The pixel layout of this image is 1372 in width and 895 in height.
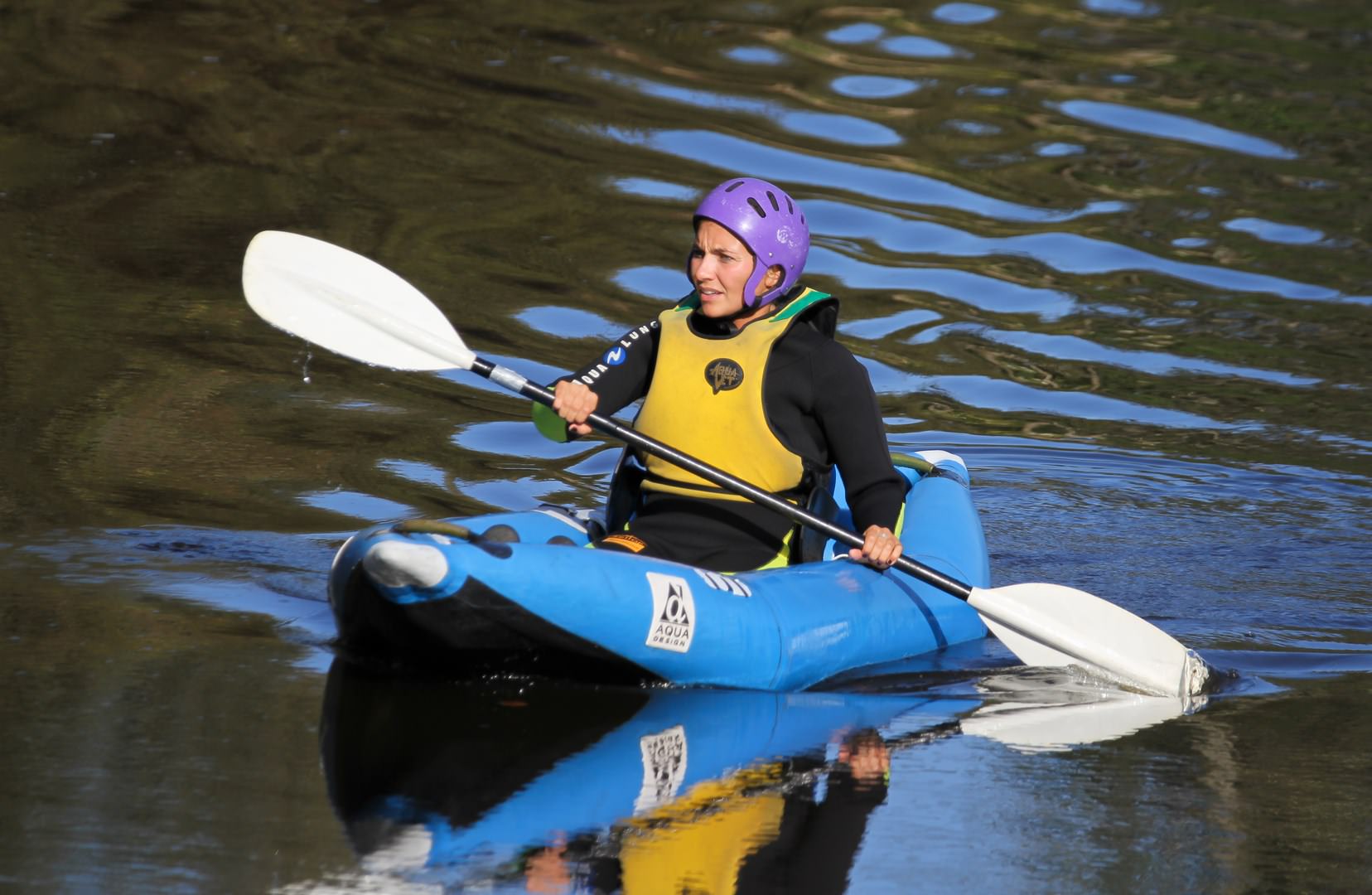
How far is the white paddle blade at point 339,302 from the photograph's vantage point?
16.6 ft

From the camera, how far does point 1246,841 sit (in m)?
3.64

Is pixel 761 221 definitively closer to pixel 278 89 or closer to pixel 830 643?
pixel 830 643

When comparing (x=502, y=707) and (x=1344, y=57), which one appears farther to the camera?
(x=1344, y=57)

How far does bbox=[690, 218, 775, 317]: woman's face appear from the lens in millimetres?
4828

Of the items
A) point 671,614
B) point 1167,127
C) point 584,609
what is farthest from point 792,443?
point 1167,127

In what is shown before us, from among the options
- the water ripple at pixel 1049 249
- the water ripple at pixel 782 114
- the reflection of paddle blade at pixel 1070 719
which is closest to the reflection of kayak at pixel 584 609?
the reflection of paddle blade at pixel 1070 719

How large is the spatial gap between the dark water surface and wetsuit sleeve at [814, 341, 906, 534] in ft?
1.58

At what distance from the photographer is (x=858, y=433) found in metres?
4.80

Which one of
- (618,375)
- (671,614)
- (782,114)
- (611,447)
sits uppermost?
(618,375)

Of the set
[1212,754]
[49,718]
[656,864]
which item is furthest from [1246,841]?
[49,718]

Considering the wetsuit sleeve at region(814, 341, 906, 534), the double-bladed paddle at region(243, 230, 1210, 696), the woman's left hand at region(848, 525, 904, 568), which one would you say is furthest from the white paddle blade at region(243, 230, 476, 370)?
the woman's left hand at region(848, 525, 904, 568)

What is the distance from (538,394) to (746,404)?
54 cm

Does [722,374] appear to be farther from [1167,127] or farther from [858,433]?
[1167,127]

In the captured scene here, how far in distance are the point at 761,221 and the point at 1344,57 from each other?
1109cm
